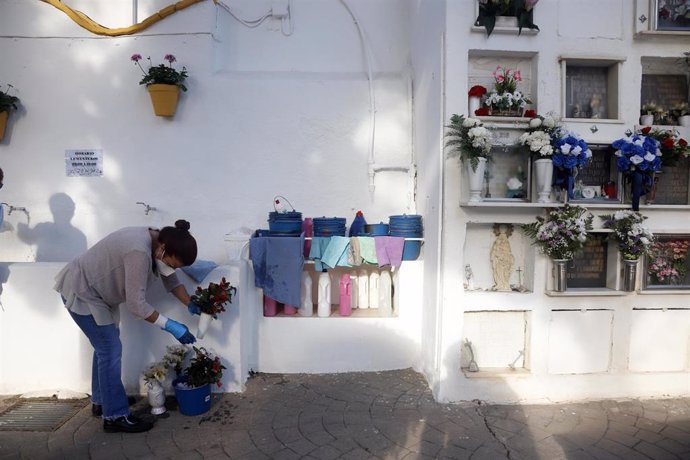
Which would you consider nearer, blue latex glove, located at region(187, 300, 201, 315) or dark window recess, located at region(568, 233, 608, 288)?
blue latex glove, located at region(187, 300, 201, 315)

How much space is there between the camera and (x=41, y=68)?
5152mm

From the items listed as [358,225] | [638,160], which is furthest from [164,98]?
[638,160]

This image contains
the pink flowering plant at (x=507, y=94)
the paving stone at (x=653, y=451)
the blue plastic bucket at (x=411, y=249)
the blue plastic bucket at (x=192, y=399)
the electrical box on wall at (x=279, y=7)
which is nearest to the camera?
the paving stone at (x=653, y=451)

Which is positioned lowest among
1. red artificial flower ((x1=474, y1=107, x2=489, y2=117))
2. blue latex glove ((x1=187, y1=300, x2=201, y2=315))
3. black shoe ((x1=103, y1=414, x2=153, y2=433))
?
black shoe ((x1=103, y1=414, x2=153, y2=433))

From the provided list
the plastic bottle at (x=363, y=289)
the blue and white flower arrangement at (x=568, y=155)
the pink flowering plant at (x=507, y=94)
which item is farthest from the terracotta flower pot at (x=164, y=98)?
the blue and white flower arrangement at (x=568, y=155)

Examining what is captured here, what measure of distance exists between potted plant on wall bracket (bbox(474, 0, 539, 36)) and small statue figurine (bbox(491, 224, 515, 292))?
5.71ft

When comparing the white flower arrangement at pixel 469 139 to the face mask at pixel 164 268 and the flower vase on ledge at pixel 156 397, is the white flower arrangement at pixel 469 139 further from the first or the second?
the flower vase on ledge at pixel 156 397

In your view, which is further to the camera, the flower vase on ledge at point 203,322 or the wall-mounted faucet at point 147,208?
the wall-mounted faucet at point 147,208

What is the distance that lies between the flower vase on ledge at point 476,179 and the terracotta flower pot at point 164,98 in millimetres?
3080

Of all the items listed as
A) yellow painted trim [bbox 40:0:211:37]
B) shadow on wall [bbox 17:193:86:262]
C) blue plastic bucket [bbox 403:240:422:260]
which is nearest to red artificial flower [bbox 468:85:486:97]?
blue plastic bucket [bbox 403:240:422:260]

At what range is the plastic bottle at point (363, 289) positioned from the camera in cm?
516

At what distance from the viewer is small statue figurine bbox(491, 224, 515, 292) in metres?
4.46

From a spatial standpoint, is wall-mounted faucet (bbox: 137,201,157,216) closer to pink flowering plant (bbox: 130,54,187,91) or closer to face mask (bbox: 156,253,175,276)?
pink flowering plant (bbox: 130,54,187,91)

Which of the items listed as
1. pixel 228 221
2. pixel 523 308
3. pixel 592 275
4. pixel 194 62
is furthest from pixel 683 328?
pixel 194 62
